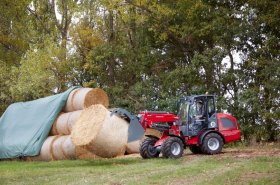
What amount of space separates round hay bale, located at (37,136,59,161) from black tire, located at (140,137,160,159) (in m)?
4.46

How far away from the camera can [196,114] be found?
1448 cm

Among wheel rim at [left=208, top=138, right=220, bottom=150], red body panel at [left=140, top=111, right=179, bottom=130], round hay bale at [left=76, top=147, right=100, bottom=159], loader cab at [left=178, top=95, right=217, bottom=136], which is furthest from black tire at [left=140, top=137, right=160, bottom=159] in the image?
round hay bale at [left=76, top=147, right=100, bottom=159]

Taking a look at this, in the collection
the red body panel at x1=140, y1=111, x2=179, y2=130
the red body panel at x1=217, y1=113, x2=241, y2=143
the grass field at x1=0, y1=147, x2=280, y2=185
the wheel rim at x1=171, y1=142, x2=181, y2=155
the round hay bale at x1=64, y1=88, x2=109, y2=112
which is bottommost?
the grass field at x1=0, y1=147, x2=280, y2=185

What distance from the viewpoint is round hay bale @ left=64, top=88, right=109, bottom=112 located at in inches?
684

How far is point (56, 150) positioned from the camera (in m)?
16.9

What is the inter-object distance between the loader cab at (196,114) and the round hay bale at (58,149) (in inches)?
182

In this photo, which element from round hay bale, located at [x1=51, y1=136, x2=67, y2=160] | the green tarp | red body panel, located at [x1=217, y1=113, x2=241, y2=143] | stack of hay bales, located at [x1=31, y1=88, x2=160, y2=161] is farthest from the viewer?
the green tarp

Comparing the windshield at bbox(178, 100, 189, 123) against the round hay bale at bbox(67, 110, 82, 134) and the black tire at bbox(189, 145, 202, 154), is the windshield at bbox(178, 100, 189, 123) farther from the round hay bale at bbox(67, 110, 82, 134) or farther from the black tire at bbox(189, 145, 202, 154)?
the round hay bale at bbox(67, 110, 82, 134)

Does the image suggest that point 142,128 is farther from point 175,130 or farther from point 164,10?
point 164,10

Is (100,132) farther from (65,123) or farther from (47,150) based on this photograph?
(47,150)

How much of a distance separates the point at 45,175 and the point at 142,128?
3032 mm

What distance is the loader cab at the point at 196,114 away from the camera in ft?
46.9

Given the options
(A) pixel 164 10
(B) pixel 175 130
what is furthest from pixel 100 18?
(B) pixel 175 130

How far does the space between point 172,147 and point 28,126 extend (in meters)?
7.60
